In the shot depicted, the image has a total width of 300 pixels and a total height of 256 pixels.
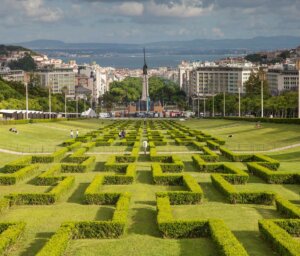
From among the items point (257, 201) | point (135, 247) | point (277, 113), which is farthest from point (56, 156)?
point (277, 113)

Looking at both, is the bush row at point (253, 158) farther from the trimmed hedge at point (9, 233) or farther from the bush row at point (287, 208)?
the trimmed hedge at point (9, 233)

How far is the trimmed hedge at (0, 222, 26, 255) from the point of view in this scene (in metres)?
17.9

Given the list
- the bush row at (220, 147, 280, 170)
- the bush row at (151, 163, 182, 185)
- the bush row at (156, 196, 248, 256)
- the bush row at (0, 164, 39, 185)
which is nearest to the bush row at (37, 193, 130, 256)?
the bush row at (156, 196, 248, 256)

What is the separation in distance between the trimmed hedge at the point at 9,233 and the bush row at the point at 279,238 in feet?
27.8

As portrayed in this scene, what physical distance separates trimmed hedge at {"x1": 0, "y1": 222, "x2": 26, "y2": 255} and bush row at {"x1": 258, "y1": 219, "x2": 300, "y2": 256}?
8483mm

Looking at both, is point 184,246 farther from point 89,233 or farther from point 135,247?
point 89,233

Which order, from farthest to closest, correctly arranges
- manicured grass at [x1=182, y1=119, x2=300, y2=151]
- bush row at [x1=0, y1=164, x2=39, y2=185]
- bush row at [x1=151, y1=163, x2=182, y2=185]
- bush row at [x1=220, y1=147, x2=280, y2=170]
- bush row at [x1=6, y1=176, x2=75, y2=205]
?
1. manicured grass at [x1=182, y1=119, x2=300, y2=151]
2. bush row at [x1=220, y1=147, x2=280, y2=170]
3. bush row at [x1=0, y1=164, x2=39, y2=185]
4. bush row at [x1=151, y1=163, x2=182, y2=185]
5. bush row at [x1=6, y1=176, x2=75, y2=205]

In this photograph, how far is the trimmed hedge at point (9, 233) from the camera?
17.9m

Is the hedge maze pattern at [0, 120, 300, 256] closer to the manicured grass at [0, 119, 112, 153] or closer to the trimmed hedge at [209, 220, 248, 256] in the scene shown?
the trimmed hedge at [209, 220, 248, 256]

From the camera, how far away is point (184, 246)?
18953 mm

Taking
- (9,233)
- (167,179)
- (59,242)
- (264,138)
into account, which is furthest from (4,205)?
(264,138)

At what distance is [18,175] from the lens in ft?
106

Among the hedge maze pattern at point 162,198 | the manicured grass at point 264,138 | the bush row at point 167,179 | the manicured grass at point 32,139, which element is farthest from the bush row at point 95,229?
the manicured grass at point 264,138

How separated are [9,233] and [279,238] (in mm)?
9006
